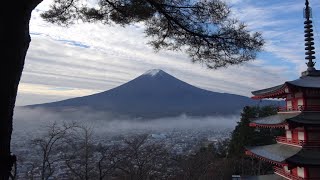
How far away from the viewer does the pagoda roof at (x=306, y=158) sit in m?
9.09

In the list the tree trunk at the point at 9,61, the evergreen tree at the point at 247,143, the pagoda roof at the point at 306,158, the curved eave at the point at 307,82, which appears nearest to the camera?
the tree trunk at the point at 9,61

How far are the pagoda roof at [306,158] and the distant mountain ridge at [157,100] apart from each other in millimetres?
41555

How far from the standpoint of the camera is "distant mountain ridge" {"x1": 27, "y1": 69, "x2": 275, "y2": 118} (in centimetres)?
5503

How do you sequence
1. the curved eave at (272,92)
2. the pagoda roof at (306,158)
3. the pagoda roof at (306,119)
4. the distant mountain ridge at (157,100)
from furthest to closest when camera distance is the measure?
the distant mountain ridge at (157,100), the curved eave at (272,92), the pagoda roof at (306,119), the pagoda roof at (306,158)

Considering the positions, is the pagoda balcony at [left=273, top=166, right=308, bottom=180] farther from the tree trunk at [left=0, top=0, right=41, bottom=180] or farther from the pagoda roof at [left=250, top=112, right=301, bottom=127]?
the tree trunk at [left=0, top=0, right=41, bottom=180]

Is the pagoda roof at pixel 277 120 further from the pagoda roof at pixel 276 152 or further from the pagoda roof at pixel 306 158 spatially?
the pagoda roof at pixel 306 158

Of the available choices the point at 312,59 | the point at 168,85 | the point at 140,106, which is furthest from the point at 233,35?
the point at 168,85

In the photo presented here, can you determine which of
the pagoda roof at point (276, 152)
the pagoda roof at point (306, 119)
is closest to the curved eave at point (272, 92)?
the pagoda roof at point (306, 119)

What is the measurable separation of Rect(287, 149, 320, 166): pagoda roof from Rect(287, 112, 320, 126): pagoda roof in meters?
0.72

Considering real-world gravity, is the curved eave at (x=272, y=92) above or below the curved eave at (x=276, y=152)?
above

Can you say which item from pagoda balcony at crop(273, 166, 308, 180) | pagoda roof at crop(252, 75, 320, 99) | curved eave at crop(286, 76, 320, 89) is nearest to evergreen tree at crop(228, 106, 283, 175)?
pagoda balcony at crop(273, 166, 308, 180)

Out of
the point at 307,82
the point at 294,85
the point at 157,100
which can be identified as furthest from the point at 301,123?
the point at 157,100

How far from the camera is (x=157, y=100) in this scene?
67.1m

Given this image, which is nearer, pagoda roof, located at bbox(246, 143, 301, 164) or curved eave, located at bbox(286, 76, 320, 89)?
curved eave, located at bbox(286, 76, 320, 89)
